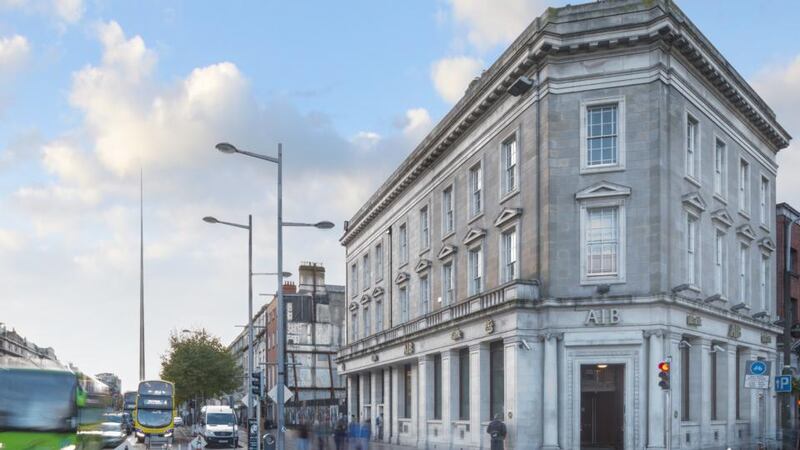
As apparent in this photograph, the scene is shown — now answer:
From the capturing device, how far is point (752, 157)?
38.2 metres

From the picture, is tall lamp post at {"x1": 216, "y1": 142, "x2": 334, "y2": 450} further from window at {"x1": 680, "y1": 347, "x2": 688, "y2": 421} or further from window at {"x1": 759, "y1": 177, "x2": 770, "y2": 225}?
window at {"x1": 759, "y1": 177, "x2": 770, "y2": 225}

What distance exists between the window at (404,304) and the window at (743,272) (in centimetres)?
1845

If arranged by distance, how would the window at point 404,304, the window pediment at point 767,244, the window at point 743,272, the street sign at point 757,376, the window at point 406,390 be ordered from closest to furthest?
the street sign at point 757,376
the window at point 743,272
the window pediment at point 767,244
the window at point 406,390
the window at point 404,304

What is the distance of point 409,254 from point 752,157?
1856 cm

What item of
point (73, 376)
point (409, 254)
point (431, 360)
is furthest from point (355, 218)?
point (73, 376)

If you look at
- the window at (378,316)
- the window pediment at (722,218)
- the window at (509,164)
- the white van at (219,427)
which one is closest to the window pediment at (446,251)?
the window at (509,164)

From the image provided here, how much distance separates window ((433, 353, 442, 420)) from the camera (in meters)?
41.4

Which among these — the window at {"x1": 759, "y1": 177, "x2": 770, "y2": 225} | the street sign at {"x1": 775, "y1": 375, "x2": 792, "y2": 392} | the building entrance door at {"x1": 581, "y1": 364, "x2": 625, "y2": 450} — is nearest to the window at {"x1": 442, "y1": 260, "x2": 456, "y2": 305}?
the building entrance door at {"x1": 581, "y1": 364, "x2": 625, "y2": 450}

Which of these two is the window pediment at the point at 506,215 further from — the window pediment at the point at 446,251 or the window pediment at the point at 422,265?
the window pediment at the point at 422,265

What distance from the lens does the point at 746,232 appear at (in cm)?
3672

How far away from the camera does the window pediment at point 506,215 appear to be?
32.7m

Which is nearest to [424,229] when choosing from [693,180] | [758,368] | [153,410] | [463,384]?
[463,384]

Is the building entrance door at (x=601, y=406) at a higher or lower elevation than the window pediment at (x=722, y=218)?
lower

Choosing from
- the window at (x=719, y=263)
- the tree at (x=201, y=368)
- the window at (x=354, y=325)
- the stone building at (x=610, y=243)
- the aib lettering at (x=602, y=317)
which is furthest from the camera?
the tree at (x=201, y=368)
